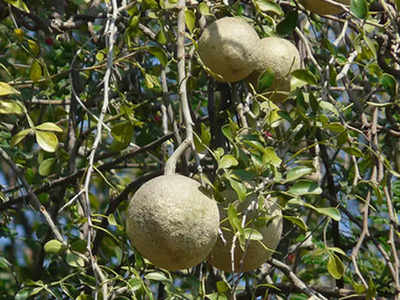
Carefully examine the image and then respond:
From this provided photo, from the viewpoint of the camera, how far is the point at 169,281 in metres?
1.62

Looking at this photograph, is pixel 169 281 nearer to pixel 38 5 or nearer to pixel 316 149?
pixel 316 149

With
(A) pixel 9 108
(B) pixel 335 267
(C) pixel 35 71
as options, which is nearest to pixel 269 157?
(B) pixel 335 267

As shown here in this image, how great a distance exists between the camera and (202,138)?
1.53 metres

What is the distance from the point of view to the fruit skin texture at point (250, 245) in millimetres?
1531

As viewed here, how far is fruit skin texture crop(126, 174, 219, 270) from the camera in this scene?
132 cm

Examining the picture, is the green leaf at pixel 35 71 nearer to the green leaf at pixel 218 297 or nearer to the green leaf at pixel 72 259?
the green leaf at pixel 72 259

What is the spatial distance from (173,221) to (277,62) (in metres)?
0.62

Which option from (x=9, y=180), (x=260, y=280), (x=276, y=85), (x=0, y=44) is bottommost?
(x=9, y=180)

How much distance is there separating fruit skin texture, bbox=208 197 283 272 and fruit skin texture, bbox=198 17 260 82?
0.33 meters

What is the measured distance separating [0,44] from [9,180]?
1.00 metres

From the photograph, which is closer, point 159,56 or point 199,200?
point 199,200

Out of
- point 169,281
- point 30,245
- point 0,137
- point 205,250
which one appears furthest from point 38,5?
point 205,250

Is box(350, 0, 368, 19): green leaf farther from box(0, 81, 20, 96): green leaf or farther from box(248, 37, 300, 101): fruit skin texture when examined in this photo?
box(0, 81, 20, 96): green leaf

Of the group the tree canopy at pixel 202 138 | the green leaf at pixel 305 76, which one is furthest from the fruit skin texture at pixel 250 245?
the green leaf at pixel 305 76
